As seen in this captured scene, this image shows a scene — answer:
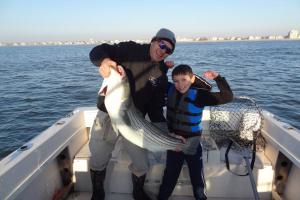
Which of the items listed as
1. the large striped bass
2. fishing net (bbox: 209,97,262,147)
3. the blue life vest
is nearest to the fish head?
the large striped bass

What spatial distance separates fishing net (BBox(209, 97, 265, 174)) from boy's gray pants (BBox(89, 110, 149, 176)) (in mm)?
1956

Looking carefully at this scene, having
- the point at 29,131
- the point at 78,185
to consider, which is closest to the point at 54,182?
the point at 78,185

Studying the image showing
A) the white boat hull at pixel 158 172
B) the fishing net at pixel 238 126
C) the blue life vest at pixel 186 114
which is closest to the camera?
the blue life vest at pixel 186 114

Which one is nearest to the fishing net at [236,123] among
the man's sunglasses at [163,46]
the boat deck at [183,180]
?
the boat deck at [183,180]

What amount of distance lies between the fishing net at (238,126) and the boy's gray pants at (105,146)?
1.96m

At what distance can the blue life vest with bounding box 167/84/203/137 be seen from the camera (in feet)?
14.2

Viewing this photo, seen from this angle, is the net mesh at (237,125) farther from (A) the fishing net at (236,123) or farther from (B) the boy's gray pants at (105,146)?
(B) the boy's gray pants at (105,146)

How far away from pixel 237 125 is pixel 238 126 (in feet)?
0.12

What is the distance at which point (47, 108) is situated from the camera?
623 inches

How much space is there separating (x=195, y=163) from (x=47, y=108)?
13048 mm

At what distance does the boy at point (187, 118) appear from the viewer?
416 centimetres

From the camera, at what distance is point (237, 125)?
595 centimetres

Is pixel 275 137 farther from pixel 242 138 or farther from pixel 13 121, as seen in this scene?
pixel 13 121

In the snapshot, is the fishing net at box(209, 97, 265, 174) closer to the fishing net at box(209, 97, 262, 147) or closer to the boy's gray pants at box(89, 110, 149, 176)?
the fishing net at box(209, 97, 262, 147)
